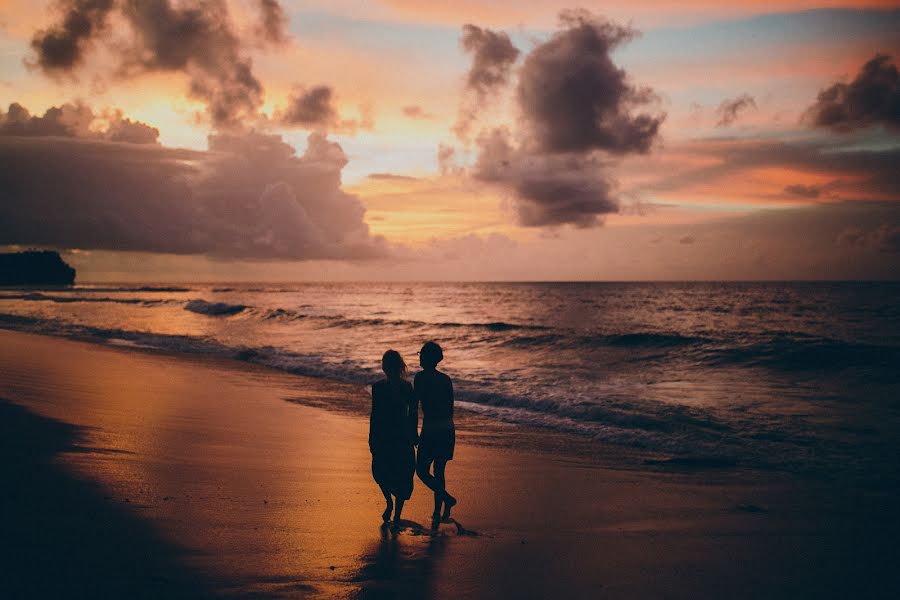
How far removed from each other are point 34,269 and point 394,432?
164 m

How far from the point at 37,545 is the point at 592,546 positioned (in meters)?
4.43

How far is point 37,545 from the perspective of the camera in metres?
4.54

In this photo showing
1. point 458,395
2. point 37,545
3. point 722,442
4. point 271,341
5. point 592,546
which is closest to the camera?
point 37,545

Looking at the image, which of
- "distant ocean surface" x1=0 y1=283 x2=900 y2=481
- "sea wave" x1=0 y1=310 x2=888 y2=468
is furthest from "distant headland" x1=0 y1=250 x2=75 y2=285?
"sea wave" x1=0 y1=310 x2=888 y2=468

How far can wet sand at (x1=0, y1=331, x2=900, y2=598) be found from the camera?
14.7 feet

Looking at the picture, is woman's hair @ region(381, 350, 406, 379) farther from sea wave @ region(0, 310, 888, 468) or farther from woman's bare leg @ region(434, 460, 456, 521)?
sea wave @ region(0, 310, 888, 468)

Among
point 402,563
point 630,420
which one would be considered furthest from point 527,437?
point 402,563

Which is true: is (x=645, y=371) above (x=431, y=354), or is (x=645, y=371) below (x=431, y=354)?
below

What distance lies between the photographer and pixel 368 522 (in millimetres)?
5844

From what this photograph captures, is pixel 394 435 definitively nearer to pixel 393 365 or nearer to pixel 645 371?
pixel 393 365

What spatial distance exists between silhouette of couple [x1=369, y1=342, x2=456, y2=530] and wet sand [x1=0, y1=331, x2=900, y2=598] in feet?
1.28

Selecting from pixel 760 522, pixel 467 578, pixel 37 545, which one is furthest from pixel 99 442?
pixel 760 522

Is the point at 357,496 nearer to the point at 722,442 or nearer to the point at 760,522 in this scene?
the point at 760,522

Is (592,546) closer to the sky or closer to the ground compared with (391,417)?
closer to the ground
